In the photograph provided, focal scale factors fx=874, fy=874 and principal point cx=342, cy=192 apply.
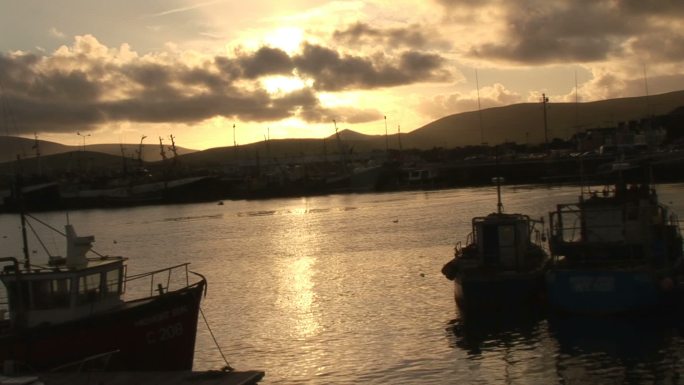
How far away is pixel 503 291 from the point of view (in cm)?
2961

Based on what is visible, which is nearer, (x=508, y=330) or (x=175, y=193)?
(x=508, y=330)

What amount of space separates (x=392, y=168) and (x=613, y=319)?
138 m

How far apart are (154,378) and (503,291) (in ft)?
48.0

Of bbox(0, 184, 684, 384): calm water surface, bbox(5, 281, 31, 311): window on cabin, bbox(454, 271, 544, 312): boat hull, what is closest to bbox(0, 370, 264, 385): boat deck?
bbox(5, 281, 31, 311): window on cabin

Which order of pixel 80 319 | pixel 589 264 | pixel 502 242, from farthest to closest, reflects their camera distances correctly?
pixel 502 242 < pixel 589 264 < pixel 80 319

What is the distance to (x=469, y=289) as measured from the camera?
29781mm

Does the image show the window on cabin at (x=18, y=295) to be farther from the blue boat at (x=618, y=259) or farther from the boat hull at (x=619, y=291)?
the boat hull at (x=619, y=291)

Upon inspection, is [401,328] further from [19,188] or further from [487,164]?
[487,164]

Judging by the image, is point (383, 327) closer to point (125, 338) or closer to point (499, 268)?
point (499, 268)

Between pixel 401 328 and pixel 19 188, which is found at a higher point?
pixel 19 188

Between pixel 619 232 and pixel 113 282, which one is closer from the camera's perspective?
pixel 113 282

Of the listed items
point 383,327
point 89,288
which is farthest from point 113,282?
point 383,327

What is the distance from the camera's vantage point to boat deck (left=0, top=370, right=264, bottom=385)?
18.0m

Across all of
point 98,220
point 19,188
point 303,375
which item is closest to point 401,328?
point 303,375
